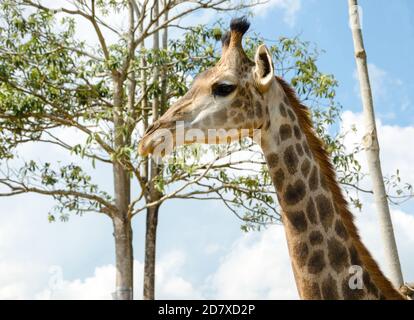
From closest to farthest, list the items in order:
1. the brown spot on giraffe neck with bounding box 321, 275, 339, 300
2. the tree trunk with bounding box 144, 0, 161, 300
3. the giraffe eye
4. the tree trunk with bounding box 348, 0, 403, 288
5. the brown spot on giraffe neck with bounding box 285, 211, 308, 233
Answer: the brown spot on giraffe neck with bounding box 321, 275, 339, 300
the brown spot on giraffe neck with bounding box 285, 211, 308, 233
the giraffe eye
the tree trunk with bounding box 348, 0, 403, 288
the tree trunk with bounding box 144, 0, 161, 300

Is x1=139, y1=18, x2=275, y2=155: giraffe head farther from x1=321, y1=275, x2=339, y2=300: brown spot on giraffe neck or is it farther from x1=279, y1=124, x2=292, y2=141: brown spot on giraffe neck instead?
x1=321, y1=275, x2=339, y2=300: brown spot on giraffe neck

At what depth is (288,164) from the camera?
3.24 metres

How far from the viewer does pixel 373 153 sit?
236 inches

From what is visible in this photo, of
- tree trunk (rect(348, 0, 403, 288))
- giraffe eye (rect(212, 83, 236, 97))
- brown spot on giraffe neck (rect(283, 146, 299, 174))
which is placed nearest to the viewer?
brown spot on giraffe neck (rect(283, 146, 299, 174))

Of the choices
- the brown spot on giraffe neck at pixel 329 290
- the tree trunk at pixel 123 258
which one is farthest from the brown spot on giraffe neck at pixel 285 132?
the tree trunk at pixel 123 258

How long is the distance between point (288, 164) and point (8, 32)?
33.5 feet

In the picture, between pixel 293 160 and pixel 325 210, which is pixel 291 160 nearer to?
pixel 293 160

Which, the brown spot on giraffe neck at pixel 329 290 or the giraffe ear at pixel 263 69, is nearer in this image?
the brown spot on giraffe neck at pixel 329 290

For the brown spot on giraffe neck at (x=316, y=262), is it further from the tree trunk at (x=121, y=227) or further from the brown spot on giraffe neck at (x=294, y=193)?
the tree trunk at (x=121, y=227)

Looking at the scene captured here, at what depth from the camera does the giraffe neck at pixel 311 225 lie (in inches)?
117

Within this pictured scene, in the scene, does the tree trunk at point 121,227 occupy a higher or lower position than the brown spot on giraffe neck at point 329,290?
higher

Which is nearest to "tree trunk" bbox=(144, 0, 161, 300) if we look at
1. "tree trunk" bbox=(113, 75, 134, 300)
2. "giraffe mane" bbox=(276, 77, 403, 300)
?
"tree trunk" bbox=(113, 75, 134, 300)

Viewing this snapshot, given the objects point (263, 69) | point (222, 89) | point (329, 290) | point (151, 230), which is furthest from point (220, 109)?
point (151, 230)

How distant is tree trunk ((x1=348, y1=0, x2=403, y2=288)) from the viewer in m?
5.74
